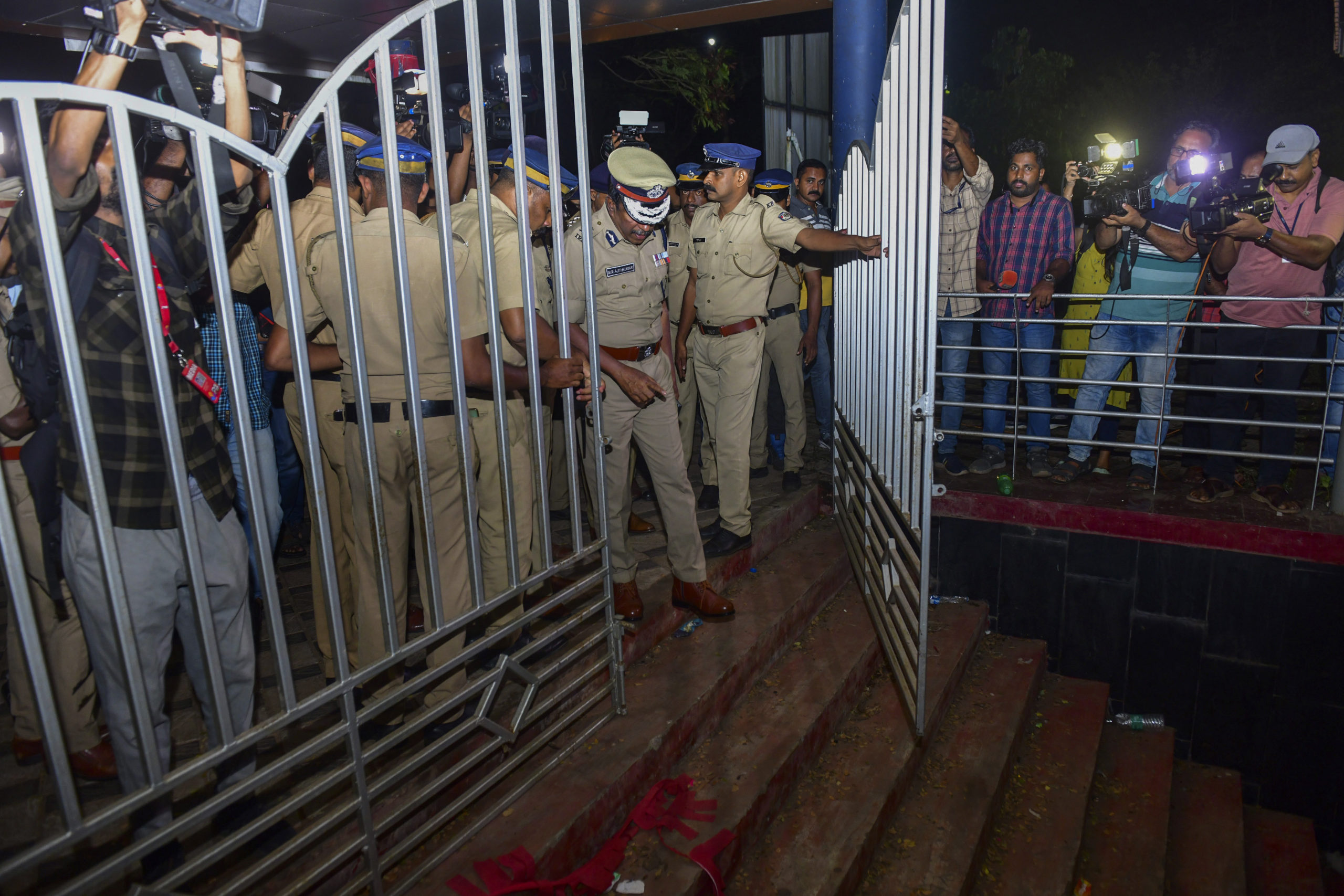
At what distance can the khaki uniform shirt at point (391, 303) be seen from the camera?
8.38 feet

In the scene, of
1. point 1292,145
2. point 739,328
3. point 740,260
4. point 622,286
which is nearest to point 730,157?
point 740,260

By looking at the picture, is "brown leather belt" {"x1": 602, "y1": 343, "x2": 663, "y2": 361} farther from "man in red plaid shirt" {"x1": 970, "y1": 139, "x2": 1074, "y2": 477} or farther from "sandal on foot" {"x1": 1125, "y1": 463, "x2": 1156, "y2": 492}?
"sandal on foot" {"x1": 1125, "y1": 463, "x2": 1156, "y2": 492}

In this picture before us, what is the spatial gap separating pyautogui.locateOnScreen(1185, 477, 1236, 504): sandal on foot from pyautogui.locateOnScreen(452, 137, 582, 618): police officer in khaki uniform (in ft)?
11.2

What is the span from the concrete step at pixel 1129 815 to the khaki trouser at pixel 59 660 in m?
3.53

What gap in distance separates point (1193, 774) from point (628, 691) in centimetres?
312

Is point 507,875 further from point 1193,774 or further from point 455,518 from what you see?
point 1193,774

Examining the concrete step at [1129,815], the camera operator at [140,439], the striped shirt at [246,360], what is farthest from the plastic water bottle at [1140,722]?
the striped shirt at [246,360]

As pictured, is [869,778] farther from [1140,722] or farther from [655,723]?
[1140,722]

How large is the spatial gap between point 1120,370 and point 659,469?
9.76 feet

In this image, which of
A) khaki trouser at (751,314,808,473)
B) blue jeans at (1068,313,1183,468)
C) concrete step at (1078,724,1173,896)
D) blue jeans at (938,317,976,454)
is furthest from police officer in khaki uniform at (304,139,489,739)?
blue jeans at (1068,313,1183,468)

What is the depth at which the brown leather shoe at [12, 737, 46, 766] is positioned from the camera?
8.95ft

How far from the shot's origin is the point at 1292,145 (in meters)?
4.31

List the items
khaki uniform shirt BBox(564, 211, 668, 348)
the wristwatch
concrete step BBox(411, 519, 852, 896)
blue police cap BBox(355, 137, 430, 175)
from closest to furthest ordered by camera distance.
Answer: the wristwatch
concrete step BBox(411, 519, 852, 896)
blue police cap BBox(355, 137, 430, 175)
khaki uniform shirt BBox(564, 211, 668, 348)

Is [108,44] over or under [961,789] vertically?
over
